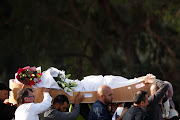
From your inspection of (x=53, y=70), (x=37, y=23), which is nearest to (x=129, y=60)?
(x=37, y=23)

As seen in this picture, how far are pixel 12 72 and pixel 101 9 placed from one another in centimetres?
490

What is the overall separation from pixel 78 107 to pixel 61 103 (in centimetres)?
35

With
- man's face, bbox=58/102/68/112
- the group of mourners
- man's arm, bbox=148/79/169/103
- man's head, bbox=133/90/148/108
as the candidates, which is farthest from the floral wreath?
man's arm, bbox=148/79/169/103

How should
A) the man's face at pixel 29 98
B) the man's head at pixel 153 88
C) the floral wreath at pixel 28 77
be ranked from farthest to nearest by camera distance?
the man's head at pixel 153 88 < the floral wreath at pixel 28 77 < the man's face at pixel 29 98

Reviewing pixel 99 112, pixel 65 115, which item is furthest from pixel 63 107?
pixel 99 112

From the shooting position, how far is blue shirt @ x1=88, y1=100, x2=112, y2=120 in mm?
6305

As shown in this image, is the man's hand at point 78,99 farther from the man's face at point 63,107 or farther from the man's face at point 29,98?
the man's face at point 29,98

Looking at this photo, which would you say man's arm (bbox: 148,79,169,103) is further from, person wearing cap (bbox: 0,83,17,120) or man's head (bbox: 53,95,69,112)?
person wearing cap (bbox: 0,83,17,120)

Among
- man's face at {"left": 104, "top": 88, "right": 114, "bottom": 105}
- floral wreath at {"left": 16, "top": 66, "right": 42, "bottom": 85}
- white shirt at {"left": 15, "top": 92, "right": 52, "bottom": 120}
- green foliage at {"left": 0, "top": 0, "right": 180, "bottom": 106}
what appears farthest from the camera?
green foliage at {"left": 0, "top": 0, "right": 180, "bottom": 106}

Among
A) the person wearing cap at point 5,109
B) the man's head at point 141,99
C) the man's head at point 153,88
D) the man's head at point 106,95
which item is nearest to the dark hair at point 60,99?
the man's head at point 106,95

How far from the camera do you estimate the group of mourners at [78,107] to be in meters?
5.98

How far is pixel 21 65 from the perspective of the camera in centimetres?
1538

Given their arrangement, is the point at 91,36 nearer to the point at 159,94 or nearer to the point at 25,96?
the point at 159,94

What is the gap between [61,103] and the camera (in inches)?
254
